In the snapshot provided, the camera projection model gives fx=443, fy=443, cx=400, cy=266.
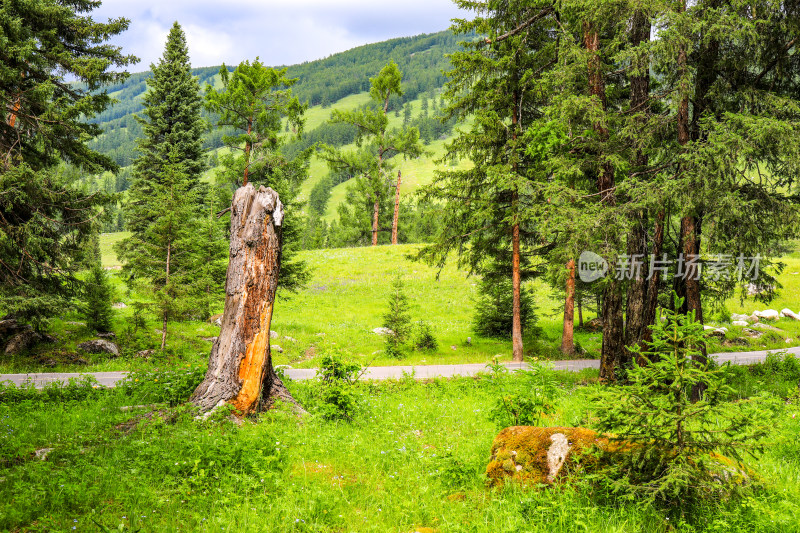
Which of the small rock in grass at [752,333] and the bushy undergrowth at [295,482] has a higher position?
the bushy undergrowth at [295,482]

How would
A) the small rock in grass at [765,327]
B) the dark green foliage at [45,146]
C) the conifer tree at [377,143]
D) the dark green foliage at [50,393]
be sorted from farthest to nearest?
1. the conifer tree at [377,143]
2. the small rock in grass at [765,327]
3. the dark green foliage at [45,146]
4. the dark green foliage at [50,393]

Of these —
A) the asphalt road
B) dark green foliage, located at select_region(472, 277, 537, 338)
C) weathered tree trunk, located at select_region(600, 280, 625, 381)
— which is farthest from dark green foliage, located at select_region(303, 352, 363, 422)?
dark green foliage, located at select_region(472, 277, 537, 338)

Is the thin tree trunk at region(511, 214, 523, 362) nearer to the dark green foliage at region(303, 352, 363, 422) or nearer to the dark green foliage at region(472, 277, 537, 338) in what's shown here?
the dark green foliage at region(472, 277, 537, 338)

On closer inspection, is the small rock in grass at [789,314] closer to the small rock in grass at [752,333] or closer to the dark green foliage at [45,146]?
the small rock in grass at [752,333]

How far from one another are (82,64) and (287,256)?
32.4 feet

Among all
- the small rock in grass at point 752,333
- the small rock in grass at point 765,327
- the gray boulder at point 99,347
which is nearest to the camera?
the gray boulder at point 99,347

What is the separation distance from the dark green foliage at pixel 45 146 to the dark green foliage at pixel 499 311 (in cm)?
1521

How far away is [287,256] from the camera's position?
2017cm

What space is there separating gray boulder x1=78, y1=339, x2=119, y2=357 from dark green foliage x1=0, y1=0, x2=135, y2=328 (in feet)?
6.29

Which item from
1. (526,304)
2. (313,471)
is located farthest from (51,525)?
(526,304)

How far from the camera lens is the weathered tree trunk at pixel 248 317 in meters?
8.01

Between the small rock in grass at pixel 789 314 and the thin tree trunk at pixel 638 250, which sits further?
the small rock in grass at pixel 789 314

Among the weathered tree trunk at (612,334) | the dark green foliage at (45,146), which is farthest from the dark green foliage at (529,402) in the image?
the dark green foliage at (45,146)

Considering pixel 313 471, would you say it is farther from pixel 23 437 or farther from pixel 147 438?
pixel 23 437
